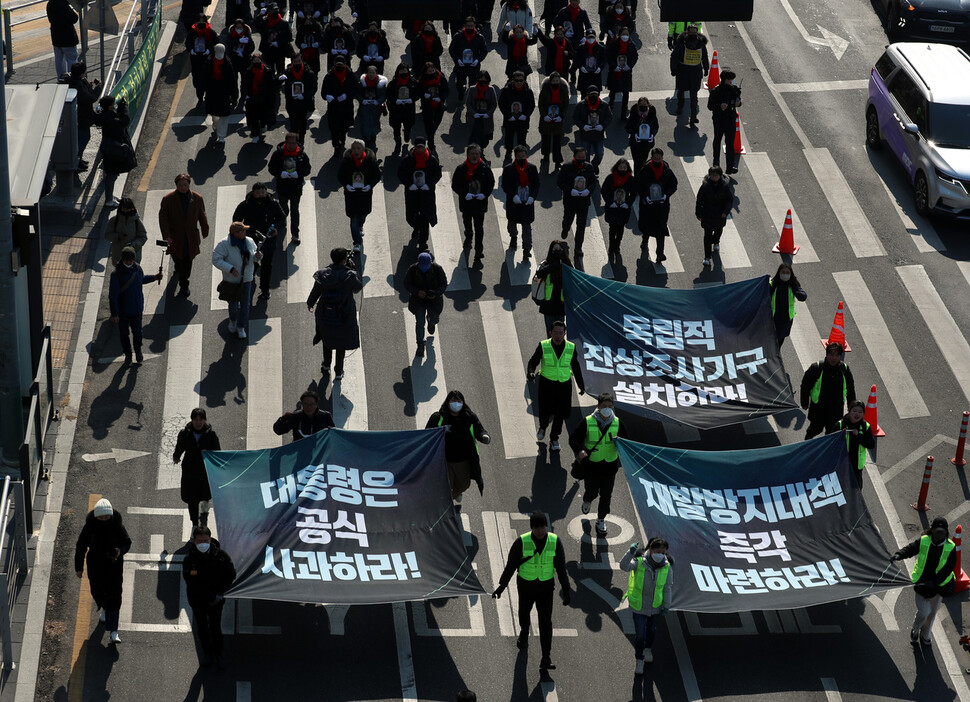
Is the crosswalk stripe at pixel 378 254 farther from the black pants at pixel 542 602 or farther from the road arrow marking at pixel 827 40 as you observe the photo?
the road arrow marking at pixel 827 40

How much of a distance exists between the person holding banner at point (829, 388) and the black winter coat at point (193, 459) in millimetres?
7743

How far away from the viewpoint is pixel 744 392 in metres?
19.8

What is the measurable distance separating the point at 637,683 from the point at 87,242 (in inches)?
487

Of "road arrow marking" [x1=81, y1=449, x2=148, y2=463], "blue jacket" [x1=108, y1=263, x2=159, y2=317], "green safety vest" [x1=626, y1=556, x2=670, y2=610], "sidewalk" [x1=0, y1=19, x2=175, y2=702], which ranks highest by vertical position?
"blue jacket" [x1=108, y1=263, x2=159, y2=317]

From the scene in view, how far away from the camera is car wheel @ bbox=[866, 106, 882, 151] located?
28016 millimetres

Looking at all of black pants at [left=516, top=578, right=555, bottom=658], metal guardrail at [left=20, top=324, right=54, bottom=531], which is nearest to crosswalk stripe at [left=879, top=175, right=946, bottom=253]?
black pants at [left=516, top=578, right=555, bottom=658]

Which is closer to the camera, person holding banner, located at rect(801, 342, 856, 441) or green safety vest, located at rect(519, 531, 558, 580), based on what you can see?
green safety vest, located at rect(519, 531, 558, 580)

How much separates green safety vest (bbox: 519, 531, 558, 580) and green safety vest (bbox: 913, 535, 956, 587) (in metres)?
4.09

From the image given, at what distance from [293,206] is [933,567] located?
1192 cm

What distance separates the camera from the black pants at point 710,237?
23.7 meters

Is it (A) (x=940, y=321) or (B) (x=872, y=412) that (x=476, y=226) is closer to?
(B) (x=872, y=412)

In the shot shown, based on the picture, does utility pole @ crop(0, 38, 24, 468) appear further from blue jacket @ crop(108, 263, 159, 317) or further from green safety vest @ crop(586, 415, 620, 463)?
green safety vest @ crop(586, 415, 620, 463)

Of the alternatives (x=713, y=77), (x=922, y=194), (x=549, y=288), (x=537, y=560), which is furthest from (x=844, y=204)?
(x=537, y=560)

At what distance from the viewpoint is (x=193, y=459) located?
1747cm
